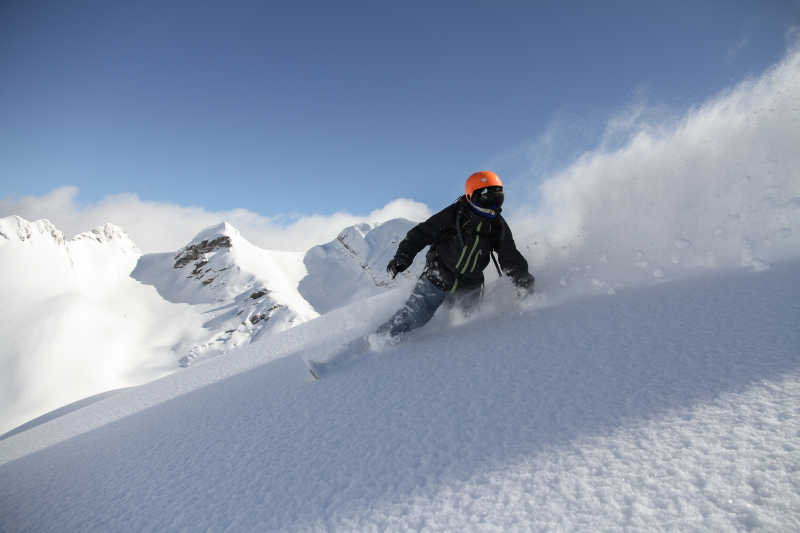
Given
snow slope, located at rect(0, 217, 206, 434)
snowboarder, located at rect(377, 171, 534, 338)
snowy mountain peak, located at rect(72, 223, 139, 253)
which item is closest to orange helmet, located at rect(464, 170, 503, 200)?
snowboarder, located at rect(377, 171, 534, 338)

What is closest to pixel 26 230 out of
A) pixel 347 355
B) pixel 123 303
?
pixel 123 303

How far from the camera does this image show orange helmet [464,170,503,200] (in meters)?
3.15

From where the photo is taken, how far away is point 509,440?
143 cm

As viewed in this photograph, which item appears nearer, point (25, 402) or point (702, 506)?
point (702, 506)

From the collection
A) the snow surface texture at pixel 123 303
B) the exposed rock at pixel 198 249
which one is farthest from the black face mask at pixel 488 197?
the exposed rock at pixel 198 249

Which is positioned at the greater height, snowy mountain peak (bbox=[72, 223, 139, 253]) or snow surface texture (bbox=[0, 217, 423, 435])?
snowy mountain peak (bbox=[72, 223, 139, 253])

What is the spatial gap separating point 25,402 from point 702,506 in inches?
3547

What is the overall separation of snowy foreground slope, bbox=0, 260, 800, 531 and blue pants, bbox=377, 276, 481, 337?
0.28 meters

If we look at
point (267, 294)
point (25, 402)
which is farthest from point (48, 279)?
point (267, 294)

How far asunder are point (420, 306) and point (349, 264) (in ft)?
458

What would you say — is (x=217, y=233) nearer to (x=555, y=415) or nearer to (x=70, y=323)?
(x=70, y=323)

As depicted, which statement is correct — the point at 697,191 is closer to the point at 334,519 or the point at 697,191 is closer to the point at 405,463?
the point at 405,463

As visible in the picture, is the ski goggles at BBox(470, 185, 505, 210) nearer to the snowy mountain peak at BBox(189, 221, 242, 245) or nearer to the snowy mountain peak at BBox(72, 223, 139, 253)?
the snowy mountain peak at BBox(189, 221, 242, 245)

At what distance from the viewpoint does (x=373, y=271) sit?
147m
